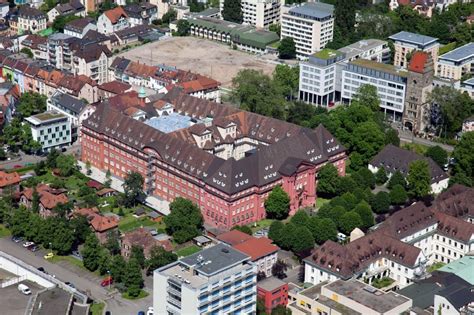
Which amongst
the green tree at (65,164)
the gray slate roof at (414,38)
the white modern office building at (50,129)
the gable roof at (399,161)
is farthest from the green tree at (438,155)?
the white modern office building at (50,129)

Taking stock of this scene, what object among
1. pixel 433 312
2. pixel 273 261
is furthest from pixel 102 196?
pixel 433 312

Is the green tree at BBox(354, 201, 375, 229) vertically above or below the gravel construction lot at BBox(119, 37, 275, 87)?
above

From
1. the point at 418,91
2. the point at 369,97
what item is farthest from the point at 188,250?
the point at 418,91

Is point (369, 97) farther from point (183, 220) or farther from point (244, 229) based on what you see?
point (183, 220)

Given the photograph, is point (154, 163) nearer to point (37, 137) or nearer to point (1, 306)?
point (37, 137)

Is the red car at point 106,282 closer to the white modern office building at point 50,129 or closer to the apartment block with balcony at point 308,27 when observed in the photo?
the white modern office building at point 50,129

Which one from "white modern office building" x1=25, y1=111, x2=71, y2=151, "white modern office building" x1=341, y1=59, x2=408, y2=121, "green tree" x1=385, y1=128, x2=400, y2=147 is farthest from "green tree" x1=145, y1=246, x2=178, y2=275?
"white modern office building" x1=341, y1=59, x2=408, y2=121

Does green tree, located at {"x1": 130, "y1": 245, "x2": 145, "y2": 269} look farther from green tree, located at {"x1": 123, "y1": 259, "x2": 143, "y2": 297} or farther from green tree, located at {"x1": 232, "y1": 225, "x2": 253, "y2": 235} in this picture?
green tree, located at {"x1": 232, "y1": 225, "x2": 253, "y2": 235}
